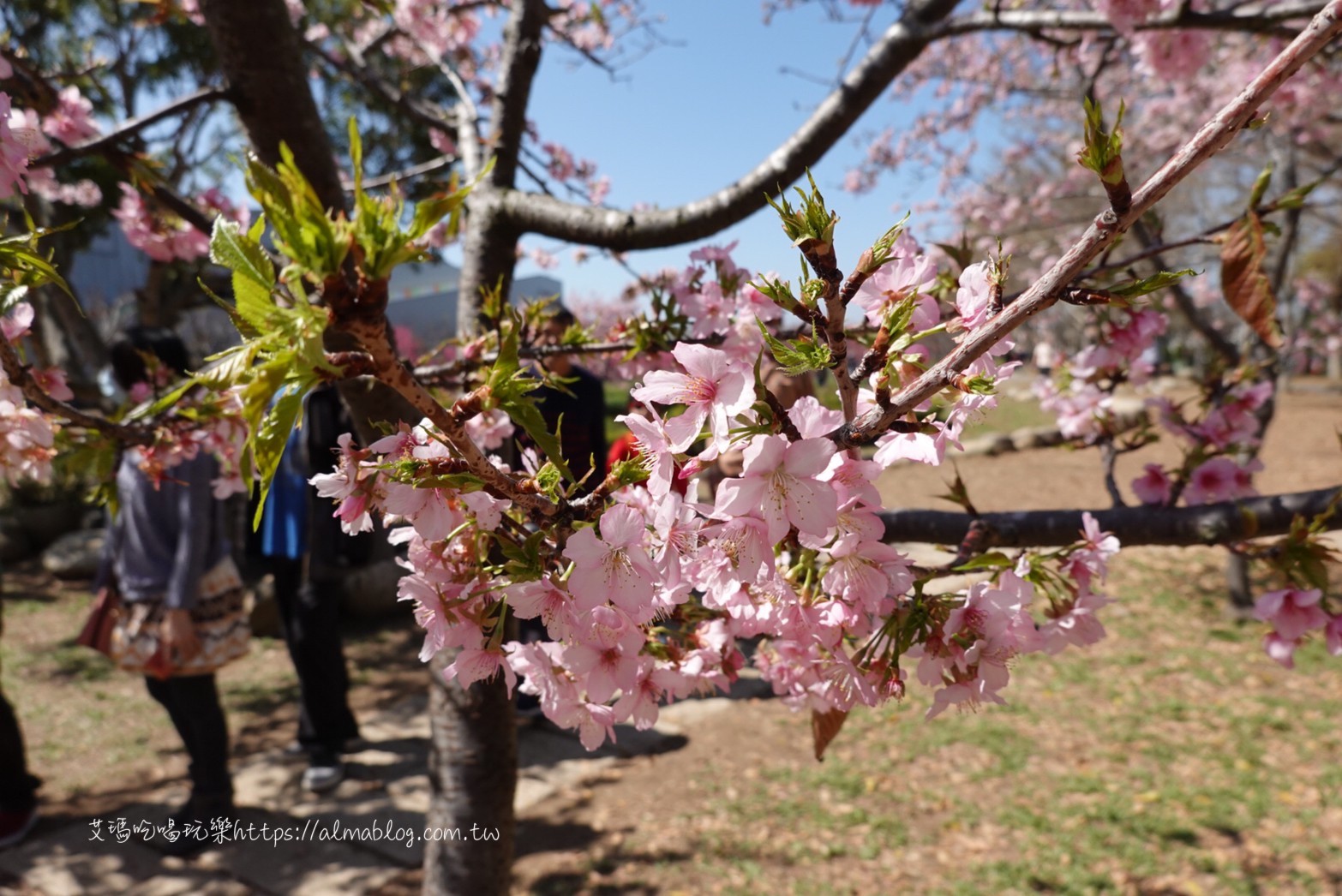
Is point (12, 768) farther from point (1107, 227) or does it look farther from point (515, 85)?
point (1107, 227)

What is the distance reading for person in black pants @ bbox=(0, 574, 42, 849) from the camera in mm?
3367

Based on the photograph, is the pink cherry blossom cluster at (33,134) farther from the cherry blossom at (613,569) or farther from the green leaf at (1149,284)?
the green leaf at (1149,284)

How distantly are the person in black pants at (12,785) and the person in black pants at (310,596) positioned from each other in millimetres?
1091

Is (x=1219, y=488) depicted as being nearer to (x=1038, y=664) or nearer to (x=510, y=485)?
(x=510, y=485)

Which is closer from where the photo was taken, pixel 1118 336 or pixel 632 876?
pixel 1118 336

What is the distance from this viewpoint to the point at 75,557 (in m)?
7.39

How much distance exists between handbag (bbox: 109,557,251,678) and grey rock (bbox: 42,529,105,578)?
5.07 meters

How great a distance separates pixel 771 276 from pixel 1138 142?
38.1 feet

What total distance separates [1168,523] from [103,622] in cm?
381

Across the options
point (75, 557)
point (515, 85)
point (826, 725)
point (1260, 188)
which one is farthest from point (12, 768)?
point (75, 557)

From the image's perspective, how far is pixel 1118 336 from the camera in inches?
89.9

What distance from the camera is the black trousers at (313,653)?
383cm

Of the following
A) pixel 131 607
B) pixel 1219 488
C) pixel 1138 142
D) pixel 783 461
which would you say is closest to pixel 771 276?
Result: pixel 783 461

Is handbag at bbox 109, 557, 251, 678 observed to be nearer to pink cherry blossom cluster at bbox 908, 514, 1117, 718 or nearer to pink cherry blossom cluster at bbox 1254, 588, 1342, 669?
pink cherry blossom cluster at bbox 908, 514, 1117, 718
